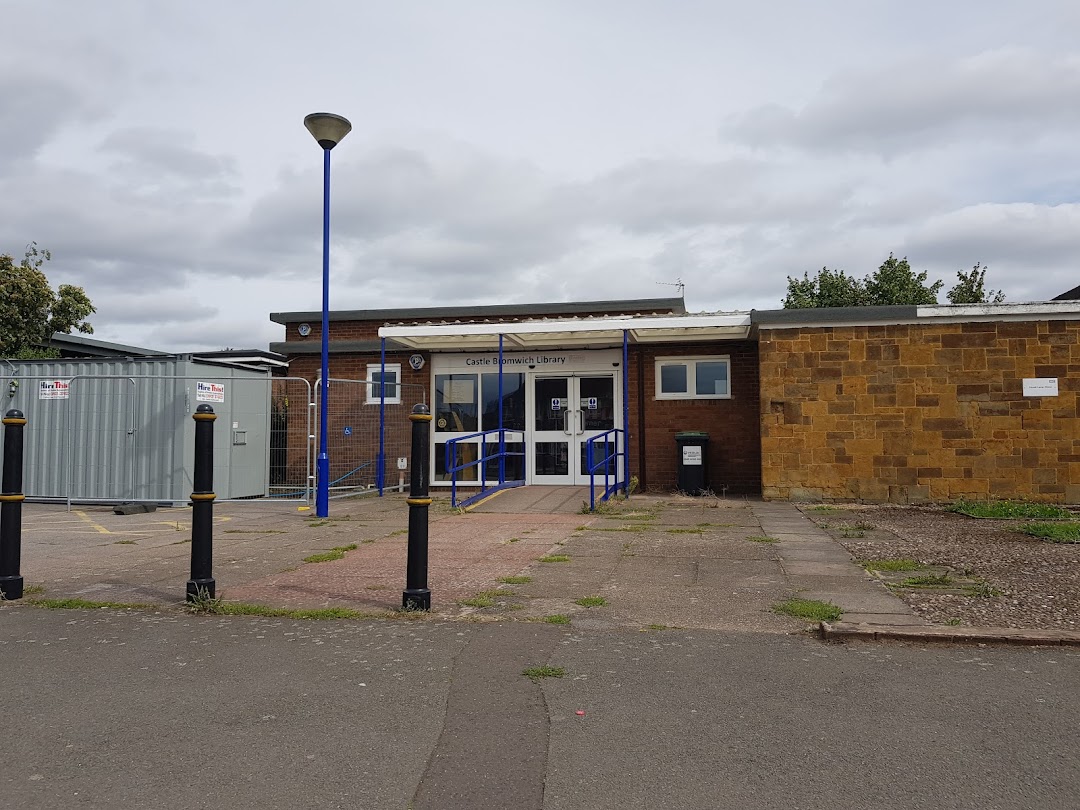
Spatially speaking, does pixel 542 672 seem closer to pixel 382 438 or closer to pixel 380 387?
pixel 382 438

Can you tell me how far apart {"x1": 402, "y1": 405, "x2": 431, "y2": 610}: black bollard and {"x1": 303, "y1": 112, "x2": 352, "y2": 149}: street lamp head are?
616 centimetres

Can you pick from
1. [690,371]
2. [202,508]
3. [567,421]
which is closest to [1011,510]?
[690,371]

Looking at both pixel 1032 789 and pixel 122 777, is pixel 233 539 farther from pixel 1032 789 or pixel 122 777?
pixel 1032 789

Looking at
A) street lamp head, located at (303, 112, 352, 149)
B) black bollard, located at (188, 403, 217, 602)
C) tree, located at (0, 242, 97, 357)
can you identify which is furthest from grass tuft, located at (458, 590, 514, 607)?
tree, located at (0, 242, 97, 357)

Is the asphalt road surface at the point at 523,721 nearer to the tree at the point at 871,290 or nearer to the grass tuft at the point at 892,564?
the grass tuft at the point at 892,564

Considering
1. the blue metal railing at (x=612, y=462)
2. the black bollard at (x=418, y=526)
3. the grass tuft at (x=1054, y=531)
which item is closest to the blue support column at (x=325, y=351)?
the blue metal railing at (x=612, y=462)

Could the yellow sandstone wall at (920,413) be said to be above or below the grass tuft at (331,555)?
above

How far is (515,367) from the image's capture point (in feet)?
55.8

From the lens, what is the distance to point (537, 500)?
13.7m

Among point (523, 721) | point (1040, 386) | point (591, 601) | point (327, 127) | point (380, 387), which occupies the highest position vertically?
point (327, 127)

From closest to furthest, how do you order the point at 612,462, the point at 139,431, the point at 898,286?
the point at 139,431, the point at 612,462, the point at 898,286

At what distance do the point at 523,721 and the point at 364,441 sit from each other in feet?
42.3

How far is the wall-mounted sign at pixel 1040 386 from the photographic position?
12.7 metres

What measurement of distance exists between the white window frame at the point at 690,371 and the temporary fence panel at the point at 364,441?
4843 millimetres
